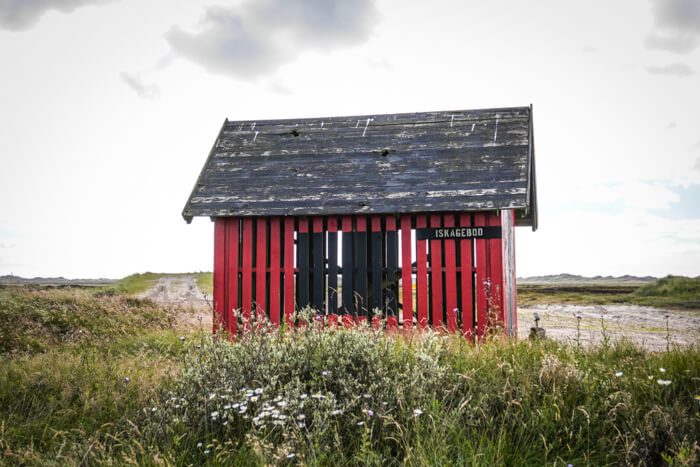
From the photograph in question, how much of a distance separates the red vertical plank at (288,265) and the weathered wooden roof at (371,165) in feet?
1.22

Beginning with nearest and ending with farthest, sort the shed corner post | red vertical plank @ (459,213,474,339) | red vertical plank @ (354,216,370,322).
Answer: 1. red vertical plank @ (459,213,474,339)
2. red vertical plank @ (354,216,370,322)
3. the shed corner post

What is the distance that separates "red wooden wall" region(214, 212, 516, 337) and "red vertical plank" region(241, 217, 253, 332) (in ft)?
0.06

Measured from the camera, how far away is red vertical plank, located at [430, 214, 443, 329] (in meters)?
9.91

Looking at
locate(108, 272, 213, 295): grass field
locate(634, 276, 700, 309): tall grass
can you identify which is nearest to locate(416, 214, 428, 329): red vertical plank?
locate(634, 276, 700, 309): tall grass

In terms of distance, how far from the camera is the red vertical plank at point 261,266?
1047 cm

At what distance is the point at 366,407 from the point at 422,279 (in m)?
5.95

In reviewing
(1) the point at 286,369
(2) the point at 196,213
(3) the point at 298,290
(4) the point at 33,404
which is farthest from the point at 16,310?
(1) the point at 286,369

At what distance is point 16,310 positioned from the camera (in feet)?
44.0

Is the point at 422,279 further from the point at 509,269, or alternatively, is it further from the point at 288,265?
the point at 509,269

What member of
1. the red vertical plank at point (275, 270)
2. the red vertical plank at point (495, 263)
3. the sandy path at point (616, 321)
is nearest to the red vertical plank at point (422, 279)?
the red vertical plank at point (495, 263)

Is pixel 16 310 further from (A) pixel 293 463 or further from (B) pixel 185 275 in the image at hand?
(B) pixel 185 275

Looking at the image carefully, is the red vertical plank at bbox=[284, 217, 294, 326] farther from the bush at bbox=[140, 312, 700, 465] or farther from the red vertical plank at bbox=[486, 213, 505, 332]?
the bush at bbox=[140, 312, 700, 465]

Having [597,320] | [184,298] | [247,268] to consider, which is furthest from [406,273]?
[184,298]

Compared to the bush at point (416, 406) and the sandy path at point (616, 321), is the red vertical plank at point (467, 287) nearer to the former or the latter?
the sandy path at point (616, 321)
